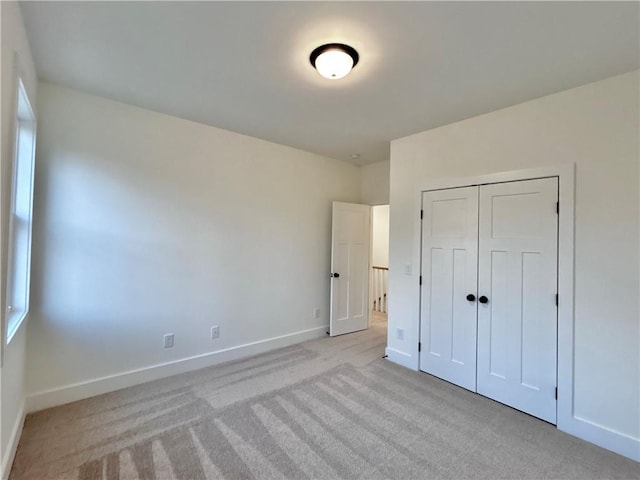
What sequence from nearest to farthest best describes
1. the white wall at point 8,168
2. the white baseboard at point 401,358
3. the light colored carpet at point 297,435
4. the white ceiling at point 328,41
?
the white wall at point 8,168
the white ceiling at point 328,41
the light colored carpet at point 297,435
the white baseboard at point 401,358

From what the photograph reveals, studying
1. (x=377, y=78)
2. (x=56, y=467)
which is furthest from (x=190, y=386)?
(x=377, y=78)

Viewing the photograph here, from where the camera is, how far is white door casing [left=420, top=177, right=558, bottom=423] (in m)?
2.39

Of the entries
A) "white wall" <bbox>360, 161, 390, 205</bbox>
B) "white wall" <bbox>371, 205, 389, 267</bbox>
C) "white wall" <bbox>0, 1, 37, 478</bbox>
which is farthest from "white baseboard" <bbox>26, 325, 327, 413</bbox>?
"white wall" <bbox>371, 205, 389, 267</bbox>

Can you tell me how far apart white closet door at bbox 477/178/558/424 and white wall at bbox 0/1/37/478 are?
11.0ft

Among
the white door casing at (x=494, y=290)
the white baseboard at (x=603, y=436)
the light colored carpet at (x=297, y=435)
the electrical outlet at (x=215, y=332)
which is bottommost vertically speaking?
the light colored carpet at (x=297, y=435)

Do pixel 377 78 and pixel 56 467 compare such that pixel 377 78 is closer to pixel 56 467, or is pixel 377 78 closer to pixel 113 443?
pixel 113 443

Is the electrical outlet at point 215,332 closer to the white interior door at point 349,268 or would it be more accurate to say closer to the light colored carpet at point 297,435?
the light colored carpet at point 297,435

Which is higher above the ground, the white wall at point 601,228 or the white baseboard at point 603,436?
the white wall at point 601,228

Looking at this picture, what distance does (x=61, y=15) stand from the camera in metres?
1.65

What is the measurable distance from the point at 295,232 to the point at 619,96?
322 centimetres

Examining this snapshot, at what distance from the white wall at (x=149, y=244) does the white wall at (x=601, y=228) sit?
2.64m

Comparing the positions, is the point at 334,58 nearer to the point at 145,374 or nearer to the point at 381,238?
the point at 145,374

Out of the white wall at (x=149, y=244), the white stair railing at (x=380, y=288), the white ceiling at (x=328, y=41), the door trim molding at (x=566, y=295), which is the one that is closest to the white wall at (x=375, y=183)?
the white wall at (x=149, y=244)

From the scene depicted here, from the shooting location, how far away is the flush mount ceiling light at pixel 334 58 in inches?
71.7
